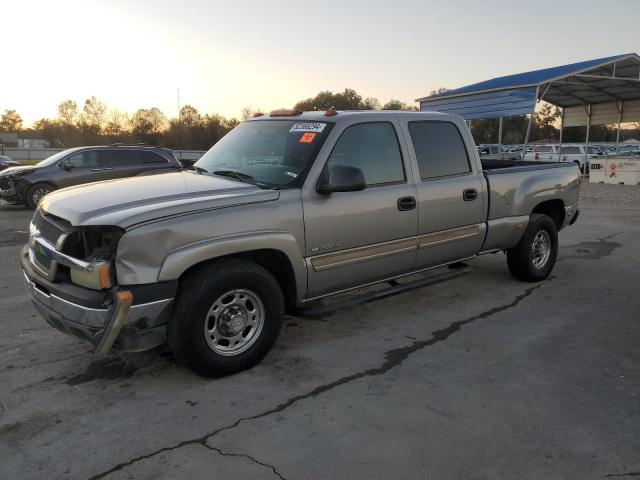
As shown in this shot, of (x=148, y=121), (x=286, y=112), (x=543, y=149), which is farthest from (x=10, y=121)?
(x=286, y=112)

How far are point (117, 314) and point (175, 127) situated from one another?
226ft

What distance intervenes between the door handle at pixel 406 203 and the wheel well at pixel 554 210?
8.10 ft

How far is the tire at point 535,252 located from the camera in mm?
6098

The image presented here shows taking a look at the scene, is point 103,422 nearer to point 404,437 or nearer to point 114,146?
point 404,437

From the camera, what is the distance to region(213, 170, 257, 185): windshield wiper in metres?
4.22

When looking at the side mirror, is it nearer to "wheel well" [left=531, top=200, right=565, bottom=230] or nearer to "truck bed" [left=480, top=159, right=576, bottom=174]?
"truck bed" [left=480, top=159, right=576, bottom=174]

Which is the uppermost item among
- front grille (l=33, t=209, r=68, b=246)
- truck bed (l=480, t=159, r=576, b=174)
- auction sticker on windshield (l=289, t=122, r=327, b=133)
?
auction sticker on windshield (l=289, t=122, r=327, b=133)

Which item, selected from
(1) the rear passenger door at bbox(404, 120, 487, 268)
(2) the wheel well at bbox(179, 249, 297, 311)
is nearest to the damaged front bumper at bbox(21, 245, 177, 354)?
(2) the wheel well at bbox(179, 249, 297, 311)

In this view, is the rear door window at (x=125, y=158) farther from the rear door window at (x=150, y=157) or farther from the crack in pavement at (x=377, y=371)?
the crack in pavement at (x=377, y=371)

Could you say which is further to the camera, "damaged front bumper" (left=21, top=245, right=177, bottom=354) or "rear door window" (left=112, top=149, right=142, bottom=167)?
"rear door window" (left=112, top=149, right=142, bottom=167)

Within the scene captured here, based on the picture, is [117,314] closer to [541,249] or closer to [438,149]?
[438,149]

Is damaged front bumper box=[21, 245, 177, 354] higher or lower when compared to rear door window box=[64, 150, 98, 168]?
lower

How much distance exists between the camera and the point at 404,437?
3.05 metres

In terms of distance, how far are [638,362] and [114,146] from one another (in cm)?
1302
